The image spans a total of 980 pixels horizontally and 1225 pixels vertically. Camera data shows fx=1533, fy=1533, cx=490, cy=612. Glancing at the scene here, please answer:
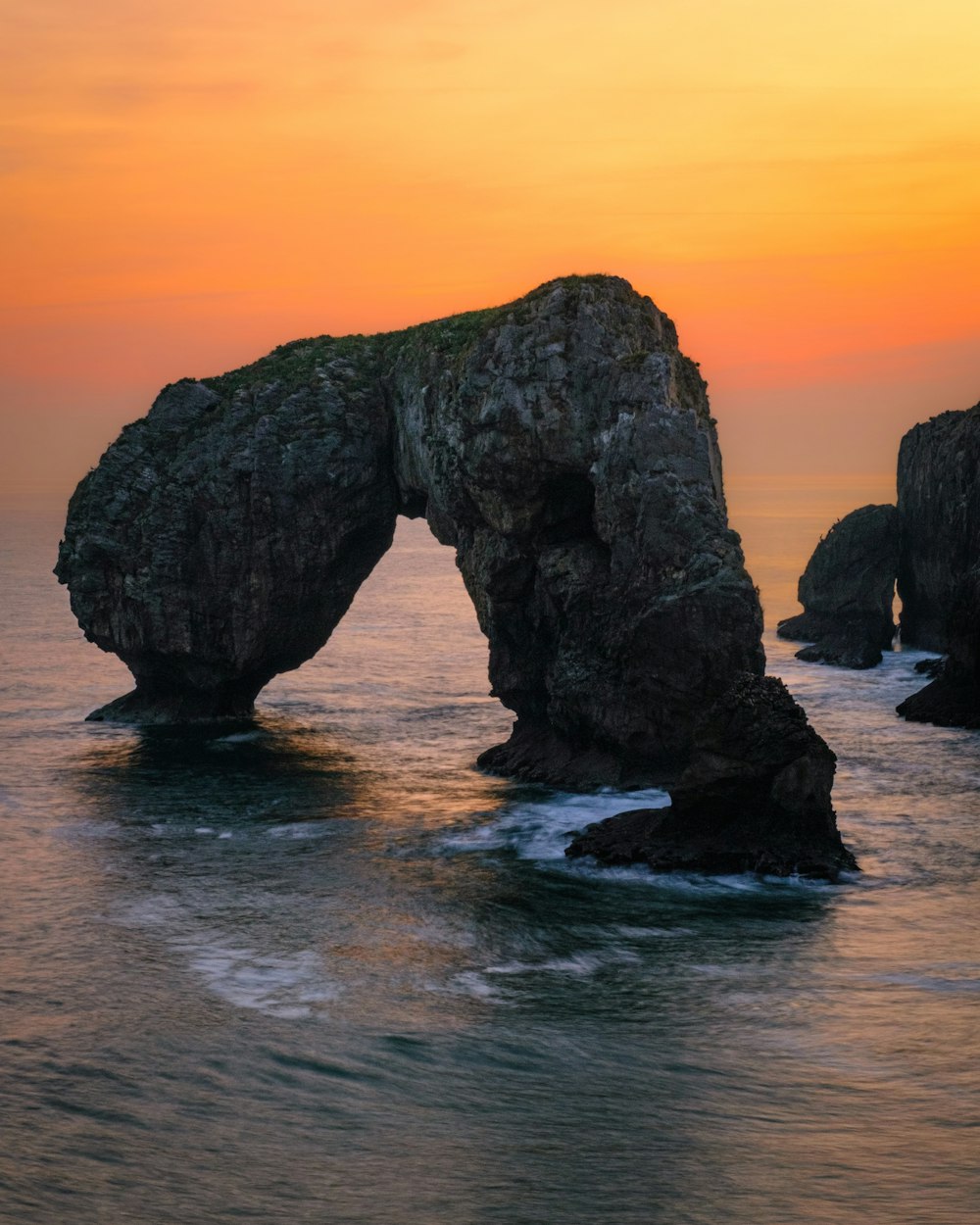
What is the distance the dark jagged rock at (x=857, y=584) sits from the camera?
9494 centimetres

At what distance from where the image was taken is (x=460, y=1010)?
36.5 m

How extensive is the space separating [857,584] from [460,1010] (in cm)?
6756

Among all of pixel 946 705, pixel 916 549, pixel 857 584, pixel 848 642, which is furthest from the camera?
pixel 857 584

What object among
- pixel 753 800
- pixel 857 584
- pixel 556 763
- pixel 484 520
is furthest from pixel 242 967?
pixel 857 584

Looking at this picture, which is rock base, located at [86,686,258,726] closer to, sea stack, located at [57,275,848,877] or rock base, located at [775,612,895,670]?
sea stack, located at [57,275,848,877]

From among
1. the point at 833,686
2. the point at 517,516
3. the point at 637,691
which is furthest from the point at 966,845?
the point at 833,686

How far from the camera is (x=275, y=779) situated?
2427 inches

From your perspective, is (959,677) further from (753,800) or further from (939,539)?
(753,800)

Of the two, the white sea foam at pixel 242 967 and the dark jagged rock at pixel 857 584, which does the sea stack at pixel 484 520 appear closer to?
the white sea foam at pixel 242 967

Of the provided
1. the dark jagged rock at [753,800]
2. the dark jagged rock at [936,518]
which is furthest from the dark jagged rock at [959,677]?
the dark jagged rock at [753,800]

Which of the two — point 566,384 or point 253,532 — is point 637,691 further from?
point 253,532

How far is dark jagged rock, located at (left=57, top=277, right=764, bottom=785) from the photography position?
55750 millimetres

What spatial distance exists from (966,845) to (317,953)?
21778 millimetres

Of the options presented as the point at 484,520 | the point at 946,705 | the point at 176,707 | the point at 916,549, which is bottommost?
the point at 946,705
